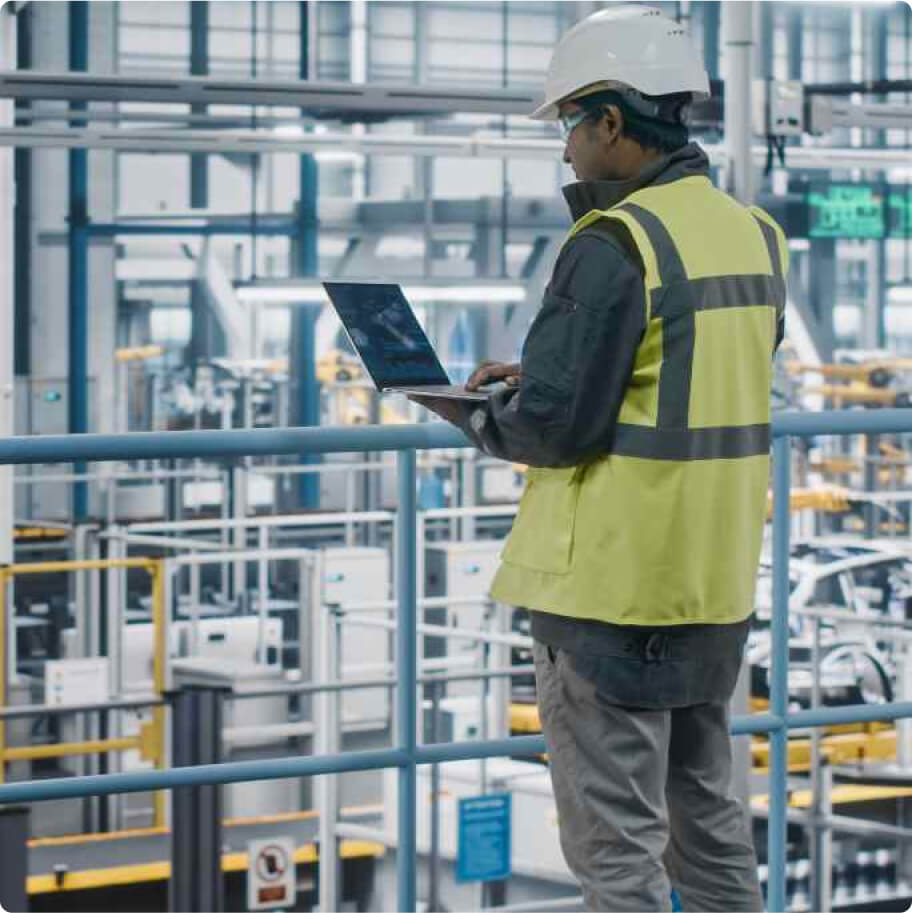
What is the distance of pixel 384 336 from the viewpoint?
7.17ft

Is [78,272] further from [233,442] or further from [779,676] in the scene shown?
[233,442]

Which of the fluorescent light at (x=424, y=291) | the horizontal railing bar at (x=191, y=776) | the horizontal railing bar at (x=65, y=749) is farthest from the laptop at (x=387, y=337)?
the fluorescent light at (x=424, y=291)

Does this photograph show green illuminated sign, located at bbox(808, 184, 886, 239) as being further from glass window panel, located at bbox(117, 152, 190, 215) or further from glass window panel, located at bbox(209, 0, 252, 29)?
glass window panel, located at bbox(209, 0, 252, 29)

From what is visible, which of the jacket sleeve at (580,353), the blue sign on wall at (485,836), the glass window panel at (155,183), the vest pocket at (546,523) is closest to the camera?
the jacket sleeve at (580,353)

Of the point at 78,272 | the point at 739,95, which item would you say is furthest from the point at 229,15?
the point at 739,95

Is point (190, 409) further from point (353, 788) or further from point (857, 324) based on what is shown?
point (857, 324)

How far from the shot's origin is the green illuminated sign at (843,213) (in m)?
10.9

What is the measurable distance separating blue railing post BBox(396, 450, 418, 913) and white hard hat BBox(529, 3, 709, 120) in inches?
25.2

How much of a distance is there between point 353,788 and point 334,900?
1527mm

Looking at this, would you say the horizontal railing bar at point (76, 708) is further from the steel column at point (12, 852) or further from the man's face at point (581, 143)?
the man's face at point (581, 143)

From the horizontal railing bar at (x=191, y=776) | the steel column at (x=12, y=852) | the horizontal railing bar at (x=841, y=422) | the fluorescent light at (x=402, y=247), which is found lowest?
the steel column at (x=12, y=852)

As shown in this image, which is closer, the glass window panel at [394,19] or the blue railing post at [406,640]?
the blue railing post at [406,640]

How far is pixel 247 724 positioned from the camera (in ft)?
25.1

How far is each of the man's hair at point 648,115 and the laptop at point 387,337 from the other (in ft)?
1.22
